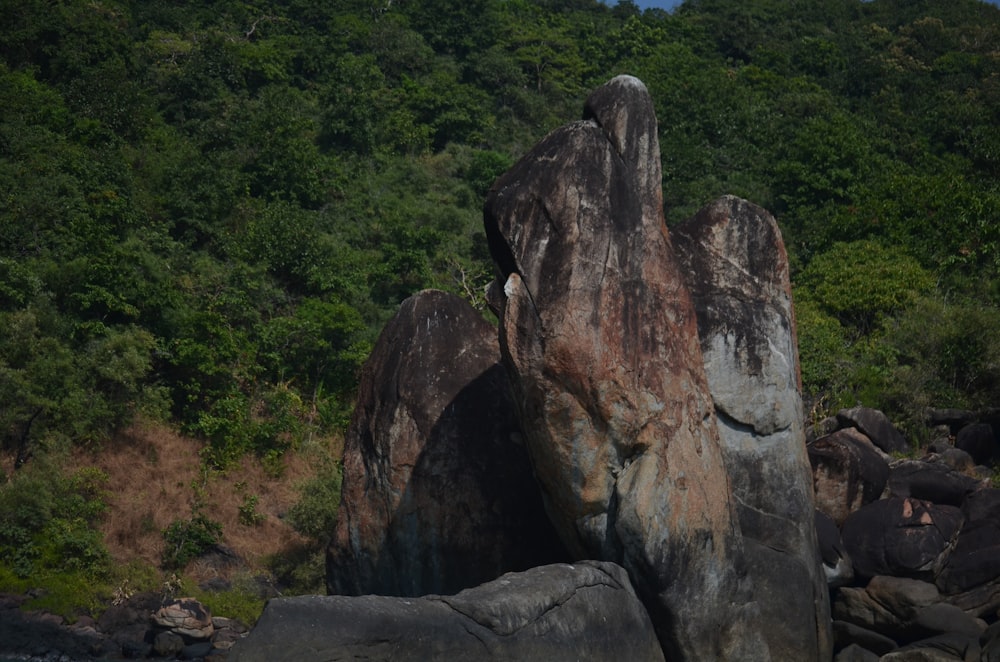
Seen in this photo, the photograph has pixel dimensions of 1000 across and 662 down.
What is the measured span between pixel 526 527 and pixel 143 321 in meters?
18.1

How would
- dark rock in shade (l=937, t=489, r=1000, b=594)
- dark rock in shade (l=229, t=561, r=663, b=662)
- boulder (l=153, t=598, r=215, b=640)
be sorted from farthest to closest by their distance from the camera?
1. boulder (l=153, t=598, r=215, b=640)
2. dark rock in shade (l=937, t=489, r=1000, b=594)
3. dark rock in shade (l=229, t=561, r=663, b=662)

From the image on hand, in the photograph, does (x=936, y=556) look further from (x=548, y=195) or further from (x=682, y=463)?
(x=548, y=195)

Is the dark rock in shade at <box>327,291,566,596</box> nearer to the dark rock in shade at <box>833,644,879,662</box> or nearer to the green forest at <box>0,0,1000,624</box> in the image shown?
the dark rock in shade at <box>833,644,879,662</box>

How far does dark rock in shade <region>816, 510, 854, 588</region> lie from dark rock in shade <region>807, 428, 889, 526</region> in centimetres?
58

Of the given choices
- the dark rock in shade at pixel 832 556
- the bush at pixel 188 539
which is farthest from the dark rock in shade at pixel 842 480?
the bush at pixel 188 539

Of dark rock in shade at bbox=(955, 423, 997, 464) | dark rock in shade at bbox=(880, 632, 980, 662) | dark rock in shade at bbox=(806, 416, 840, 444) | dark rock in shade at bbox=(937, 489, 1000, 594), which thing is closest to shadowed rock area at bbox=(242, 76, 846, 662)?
dark rock in shade at bbox=(880, 632, 980, 662)

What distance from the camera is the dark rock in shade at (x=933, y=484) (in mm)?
13852

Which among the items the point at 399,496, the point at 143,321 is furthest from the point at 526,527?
the point at 143,321

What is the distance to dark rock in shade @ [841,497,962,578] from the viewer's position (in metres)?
12.7

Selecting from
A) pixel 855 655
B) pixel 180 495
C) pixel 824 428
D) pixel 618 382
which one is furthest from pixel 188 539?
pixel 618 382

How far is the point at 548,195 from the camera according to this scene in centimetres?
1120

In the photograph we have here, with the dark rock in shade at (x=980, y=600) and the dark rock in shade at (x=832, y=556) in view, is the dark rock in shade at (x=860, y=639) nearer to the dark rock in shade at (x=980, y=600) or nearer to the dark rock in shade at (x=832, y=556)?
the dark rock in shade at (x=832, y=556)

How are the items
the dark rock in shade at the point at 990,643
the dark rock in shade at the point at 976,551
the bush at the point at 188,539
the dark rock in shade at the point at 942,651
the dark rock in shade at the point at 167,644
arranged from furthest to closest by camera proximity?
1. the bush at the point at 188,539
2. the dark rock in shade at the point at 167,644
3. the dark rock in shade at the point at 976,551
4. the dark rock in shade at the point at 942,651
5. the dark rock in shade at the point at 990,643

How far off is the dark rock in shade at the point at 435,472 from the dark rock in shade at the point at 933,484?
4.35 meters
